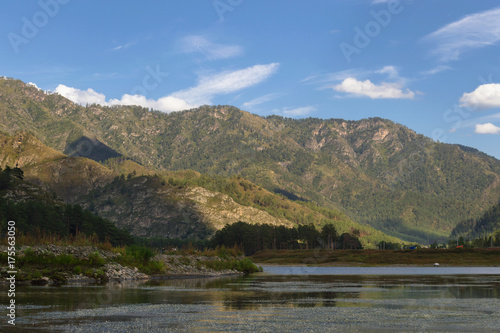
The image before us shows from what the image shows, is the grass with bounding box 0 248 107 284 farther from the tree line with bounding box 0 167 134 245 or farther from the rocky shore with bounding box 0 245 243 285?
the tree line with bounding box 0 167 134 245

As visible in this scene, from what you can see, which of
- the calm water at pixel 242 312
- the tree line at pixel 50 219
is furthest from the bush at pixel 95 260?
the tree line at pixel 50 219

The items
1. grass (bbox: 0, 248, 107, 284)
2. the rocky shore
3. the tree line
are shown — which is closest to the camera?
the rocky shore

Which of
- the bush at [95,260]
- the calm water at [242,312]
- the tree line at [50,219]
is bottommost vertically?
the calm water at [242,312]

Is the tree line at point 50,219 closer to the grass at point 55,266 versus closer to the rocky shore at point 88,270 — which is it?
the rocky shore at point 88,270

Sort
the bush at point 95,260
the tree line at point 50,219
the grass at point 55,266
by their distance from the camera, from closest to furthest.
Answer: the grass at point 55,266 → the bush at point 95,260 → the tree line at point 50,219

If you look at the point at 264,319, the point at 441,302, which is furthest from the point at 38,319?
the point at 441,302

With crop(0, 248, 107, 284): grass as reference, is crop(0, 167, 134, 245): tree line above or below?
above

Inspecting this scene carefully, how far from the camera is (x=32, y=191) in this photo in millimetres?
193625

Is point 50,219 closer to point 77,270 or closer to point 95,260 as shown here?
point 95,260

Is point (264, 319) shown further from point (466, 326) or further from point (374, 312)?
point (466, 326)

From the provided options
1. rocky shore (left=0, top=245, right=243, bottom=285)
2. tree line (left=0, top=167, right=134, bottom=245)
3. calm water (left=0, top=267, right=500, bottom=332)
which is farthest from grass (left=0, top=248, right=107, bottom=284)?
tree line (left=0, top=167, right=134, bottom=245)

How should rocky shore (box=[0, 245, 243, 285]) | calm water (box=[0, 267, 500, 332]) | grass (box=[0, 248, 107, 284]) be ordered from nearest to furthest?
1. calm water (box=[0, 267, 500, 332])
2. rocky shore (box=[0, 245, 243, 285])
3. grass (box=[0, 248, 107, 284])

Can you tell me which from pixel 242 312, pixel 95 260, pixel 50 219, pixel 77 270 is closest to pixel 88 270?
pixel 77 270

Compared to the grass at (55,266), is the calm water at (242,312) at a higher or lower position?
lower
